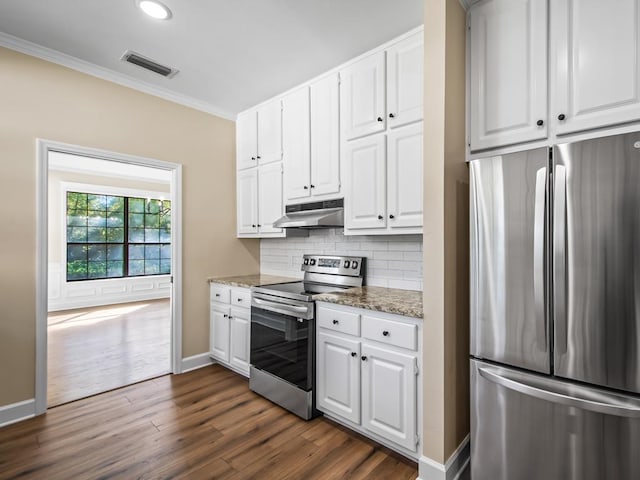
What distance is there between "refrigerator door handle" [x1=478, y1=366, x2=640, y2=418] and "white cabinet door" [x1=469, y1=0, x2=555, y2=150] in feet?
3.98

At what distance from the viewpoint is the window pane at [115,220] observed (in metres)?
7.31

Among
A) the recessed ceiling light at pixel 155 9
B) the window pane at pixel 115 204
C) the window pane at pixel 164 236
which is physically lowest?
the window pane at pixel 164 236

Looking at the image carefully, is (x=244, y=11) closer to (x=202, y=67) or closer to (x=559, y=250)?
(x=202, y=67)

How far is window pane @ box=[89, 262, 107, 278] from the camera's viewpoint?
7.01m

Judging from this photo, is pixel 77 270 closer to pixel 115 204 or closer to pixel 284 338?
pixel 115 204

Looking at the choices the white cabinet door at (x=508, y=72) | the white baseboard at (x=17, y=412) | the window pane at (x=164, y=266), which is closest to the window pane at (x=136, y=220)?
the window pane at (x=164, y=266)

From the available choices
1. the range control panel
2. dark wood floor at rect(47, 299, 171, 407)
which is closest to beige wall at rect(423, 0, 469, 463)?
the range control panel

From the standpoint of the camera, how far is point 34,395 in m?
2.53

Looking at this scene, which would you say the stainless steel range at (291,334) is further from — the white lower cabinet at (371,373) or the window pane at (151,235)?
the window pane at (151,235)

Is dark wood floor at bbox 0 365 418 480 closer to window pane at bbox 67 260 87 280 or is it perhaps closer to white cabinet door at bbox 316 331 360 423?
white cabinet door at bbox 316 331 360 423

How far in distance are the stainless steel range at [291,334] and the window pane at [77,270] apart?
228 inches

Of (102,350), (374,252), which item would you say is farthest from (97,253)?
(374,252)

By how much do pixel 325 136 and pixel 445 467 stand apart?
94.9 inches

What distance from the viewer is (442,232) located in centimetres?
175
